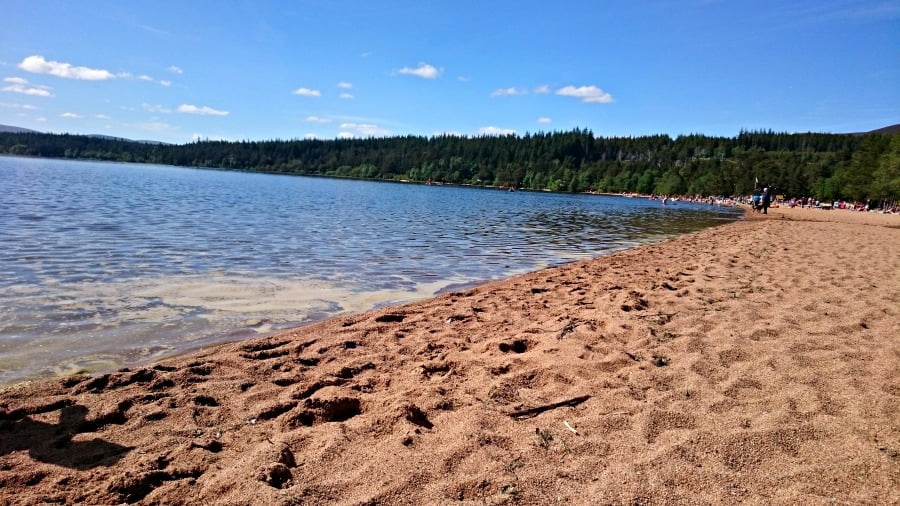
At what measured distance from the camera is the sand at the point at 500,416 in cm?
320

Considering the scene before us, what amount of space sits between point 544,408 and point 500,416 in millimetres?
443

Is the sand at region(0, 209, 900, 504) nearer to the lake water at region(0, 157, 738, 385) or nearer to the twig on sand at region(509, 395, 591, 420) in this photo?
the twig on sand at region(509, 395, 591, 420)

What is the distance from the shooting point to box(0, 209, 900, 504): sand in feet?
10.5

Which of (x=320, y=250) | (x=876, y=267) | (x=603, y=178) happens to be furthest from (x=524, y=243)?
(x=603, y=178)

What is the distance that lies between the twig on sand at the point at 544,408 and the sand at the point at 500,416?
2cm

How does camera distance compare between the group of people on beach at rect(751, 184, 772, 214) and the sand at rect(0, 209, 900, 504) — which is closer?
the sand at rect(0, 209, 900, 504)

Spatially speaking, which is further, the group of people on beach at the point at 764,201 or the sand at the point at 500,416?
the group of people on beach at the point at 764,201

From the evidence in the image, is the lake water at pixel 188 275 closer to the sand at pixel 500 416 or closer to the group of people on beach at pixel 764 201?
the sand at pixel 500 416

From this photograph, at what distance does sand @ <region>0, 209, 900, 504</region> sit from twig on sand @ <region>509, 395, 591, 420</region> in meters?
0.02

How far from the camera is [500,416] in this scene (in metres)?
4.18

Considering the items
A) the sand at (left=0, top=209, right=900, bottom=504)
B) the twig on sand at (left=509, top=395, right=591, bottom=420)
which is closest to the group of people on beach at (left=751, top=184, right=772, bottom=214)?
the sand at (left=0, top=209, right=900, bottom=504)

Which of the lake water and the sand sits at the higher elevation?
the sand

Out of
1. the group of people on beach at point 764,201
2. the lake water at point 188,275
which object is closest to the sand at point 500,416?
the lake water at point 188,275

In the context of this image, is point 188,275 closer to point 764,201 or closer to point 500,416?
point 500,416
